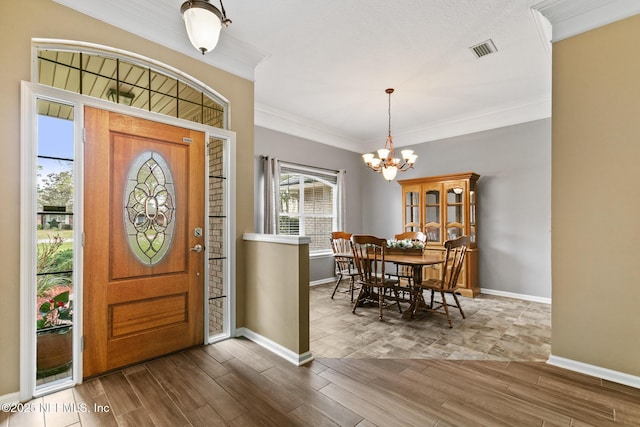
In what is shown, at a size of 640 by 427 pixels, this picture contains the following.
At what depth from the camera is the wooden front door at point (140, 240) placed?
2.31m

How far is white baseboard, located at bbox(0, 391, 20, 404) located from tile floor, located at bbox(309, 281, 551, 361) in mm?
2107

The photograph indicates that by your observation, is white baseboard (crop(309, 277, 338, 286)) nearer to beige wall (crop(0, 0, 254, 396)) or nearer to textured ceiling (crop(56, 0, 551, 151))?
textured ceiling (crop(56, 0, 551, 151))

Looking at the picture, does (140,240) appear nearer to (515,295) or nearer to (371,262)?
(371,262)

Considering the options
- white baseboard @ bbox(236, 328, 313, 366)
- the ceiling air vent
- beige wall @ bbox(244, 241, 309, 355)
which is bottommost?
white baseboard @ bbox(236, 328, 313, 366)

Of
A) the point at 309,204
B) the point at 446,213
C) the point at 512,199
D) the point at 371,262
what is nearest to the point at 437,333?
the point at 371,262

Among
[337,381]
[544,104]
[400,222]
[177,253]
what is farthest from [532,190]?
[177,253]

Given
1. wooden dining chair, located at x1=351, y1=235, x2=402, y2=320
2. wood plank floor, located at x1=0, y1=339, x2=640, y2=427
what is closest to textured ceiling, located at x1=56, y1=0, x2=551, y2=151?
wooden dining chair, located at x1=351, y1=235, x2=402, y2=320

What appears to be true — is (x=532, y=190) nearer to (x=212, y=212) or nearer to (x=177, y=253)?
(x=212, y=212)

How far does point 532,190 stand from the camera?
464 cm

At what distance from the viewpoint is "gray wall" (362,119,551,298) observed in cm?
454

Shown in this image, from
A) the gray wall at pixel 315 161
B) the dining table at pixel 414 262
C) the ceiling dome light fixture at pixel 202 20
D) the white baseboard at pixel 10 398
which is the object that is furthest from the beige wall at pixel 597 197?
the white baseboard at pixel 10 398

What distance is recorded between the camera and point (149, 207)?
2.61 m

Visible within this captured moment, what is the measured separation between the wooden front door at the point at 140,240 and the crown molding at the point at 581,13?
328 cm

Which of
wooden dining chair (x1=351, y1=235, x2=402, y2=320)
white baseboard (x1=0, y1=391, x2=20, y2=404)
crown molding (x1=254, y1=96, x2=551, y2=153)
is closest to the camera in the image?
white baseboard (x1=0, y1=391, x2=20, y2=404)
